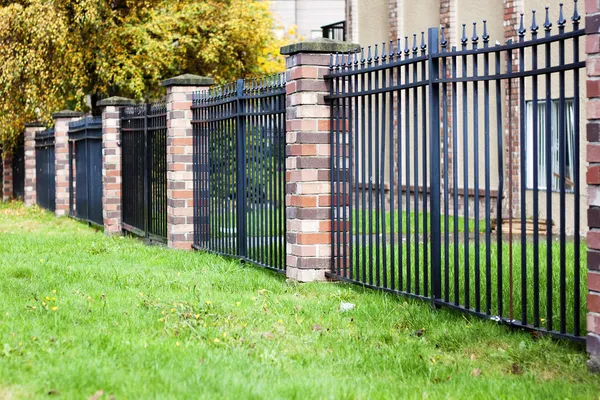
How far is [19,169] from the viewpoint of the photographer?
89.1 feet

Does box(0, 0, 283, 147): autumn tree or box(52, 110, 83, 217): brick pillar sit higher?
box(0, 0, 283, 147): autumn tree

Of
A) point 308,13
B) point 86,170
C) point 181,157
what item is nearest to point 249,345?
point 181,157

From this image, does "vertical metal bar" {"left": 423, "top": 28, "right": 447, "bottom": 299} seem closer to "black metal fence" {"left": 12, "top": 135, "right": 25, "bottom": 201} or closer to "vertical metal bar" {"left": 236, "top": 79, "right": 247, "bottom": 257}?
"vertical metal bar" {"left": 236, "top": 79, "right": 247, "bottom": 257}

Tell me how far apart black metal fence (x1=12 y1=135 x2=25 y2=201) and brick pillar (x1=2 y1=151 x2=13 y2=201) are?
0.14 metres

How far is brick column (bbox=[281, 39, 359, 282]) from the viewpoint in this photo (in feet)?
30.2

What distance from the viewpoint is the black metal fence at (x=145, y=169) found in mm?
13336

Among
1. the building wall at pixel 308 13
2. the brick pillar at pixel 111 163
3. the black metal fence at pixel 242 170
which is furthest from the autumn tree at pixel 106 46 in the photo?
the building wall at pixel 308 13

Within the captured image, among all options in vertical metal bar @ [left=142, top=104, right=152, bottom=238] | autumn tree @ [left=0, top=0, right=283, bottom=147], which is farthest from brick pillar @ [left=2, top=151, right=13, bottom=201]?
vertical metal bar @ [left=142, top=104, right=152, bottom=238]

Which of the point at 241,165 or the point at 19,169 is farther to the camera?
the point at 19,169

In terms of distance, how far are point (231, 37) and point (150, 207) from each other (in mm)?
12826

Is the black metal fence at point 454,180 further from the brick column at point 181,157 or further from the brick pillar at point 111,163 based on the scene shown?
the brick pillar at point 111,163

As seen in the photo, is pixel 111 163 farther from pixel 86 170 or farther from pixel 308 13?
pixel 308 13

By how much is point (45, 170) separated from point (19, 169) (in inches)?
190

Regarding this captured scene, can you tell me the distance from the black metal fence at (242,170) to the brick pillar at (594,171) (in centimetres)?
439
